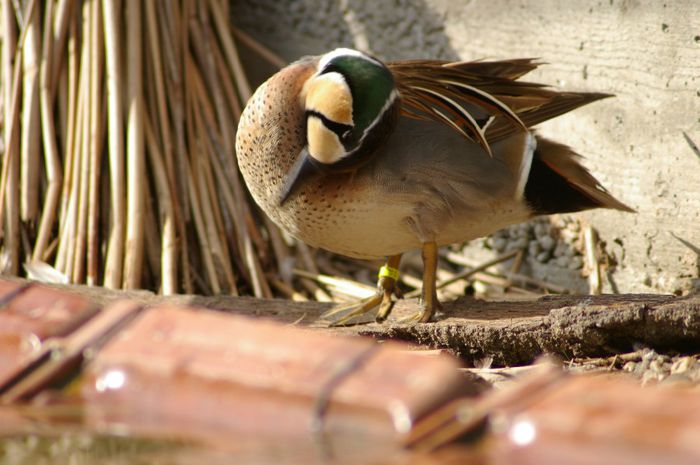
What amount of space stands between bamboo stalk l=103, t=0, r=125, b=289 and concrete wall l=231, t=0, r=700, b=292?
3.81 feet

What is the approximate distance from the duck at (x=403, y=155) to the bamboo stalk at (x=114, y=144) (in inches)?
32.2

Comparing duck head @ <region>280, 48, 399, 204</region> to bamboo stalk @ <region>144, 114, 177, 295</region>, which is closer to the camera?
duck head @ <region>280, 48, 399, 204</region>

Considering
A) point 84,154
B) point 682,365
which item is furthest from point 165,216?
point 682,365

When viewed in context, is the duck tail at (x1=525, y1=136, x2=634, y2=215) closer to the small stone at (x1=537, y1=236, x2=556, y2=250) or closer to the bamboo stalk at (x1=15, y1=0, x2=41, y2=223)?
the small stone at (x1=537, y1=236, x2=556, y2=250)

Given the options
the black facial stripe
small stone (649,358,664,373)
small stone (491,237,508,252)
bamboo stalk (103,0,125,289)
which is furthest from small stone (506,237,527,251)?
small stone (649,358,664,373)

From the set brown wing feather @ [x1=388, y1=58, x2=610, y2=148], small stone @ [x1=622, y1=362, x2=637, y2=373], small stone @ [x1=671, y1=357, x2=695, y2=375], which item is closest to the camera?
small stone @ [x1=671, y1=357, x2=695, y2=375]

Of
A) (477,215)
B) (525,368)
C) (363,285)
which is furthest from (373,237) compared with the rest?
(363,285)

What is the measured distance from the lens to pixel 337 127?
8.75 feet

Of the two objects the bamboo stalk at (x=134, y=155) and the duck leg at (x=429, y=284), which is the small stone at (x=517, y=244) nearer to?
the duck leg at (x=429, y=284)

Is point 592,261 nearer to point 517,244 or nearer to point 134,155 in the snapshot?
point 517,244

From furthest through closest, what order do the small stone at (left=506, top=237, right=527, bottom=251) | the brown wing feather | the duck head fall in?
the small stone at (left=506, top=237, right=527, bottom=251)
the brown wing feather
the duck head

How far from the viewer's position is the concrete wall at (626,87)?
3.15 m

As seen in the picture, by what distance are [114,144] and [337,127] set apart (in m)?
1.26

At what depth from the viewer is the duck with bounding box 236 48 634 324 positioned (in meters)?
2.70
